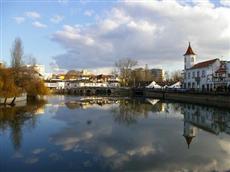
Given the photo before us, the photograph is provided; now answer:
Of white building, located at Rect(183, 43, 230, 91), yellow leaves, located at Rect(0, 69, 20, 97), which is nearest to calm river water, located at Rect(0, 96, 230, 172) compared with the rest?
yellow leaves, located at Rect(0, 69, 20, 97)

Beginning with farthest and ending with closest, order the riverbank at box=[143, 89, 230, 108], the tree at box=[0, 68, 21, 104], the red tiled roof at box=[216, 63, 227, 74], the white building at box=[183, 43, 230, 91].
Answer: the red tiled roof at box=[216, 63, 227, 74]
the white building at box=[183, 43, 230, 91]
the riverbank at box=[143, 89, 230, 108]
the tree at box=[0, 68, 21, 104]

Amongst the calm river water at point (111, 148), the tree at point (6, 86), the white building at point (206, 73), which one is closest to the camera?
the calm river water at point (111, 148)

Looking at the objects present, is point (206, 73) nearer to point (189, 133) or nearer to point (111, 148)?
point (189, 133)

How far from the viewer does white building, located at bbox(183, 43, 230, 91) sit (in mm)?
60338

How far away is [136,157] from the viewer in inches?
577

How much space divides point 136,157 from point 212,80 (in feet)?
176

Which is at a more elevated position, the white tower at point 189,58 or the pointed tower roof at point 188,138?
the white tower at point 189,58

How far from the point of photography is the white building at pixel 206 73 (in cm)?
6034

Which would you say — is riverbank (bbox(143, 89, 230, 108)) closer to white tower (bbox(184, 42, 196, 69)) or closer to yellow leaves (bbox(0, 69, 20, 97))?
white tower (bbox(184, 42, 196, 69))

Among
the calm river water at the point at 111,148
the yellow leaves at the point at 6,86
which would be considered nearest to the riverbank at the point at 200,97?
the calm river water at the point at 111,148

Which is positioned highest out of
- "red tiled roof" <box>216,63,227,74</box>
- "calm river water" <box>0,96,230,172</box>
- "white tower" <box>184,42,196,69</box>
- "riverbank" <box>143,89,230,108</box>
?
"white tower" <box>184,42,196,69</box>

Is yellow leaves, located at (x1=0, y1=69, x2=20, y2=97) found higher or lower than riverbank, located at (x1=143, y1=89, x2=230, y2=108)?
higher

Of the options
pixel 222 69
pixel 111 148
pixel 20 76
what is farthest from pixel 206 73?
pixel 111 148

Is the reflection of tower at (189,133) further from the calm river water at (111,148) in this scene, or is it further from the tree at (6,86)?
the tree at (6,86)
